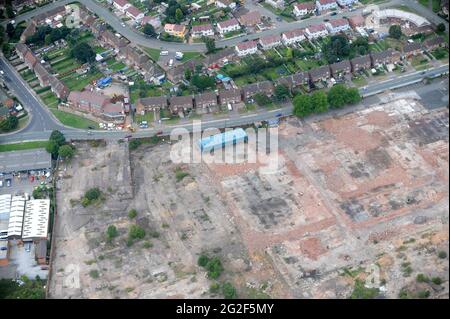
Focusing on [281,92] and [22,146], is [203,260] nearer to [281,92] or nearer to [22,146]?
[281,92]

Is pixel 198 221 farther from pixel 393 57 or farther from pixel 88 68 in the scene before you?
pixel 393 57

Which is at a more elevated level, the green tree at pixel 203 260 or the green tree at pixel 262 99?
the green tree at pixel 262 99

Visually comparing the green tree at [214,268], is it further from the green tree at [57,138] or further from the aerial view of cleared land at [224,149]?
the green tree at [57,138]

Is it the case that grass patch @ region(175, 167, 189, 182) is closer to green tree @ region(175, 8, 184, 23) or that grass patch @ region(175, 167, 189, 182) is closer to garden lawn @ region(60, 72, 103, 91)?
garden lawn @ region(60, 72, 103, 91)

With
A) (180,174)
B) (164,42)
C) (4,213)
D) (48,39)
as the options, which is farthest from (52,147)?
(164,42)

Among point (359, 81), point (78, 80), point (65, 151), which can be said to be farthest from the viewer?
point (78, 80)

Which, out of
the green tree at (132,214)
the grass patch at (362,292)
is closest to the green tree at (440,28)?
the grass patch at (362,292)

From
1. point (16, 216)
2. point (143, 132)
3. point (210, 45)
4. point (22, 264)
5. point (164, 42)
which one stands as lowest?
point (22, 264)

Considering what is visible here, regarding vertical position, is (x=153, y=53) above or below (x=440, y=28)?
below

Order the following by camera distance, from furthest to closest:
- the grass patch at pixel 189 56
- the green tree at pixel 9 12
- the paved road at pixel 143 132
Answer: the green tree at pixel 9 12
the grass patch at pixel 189 56
the paved road at pixel 143 132
